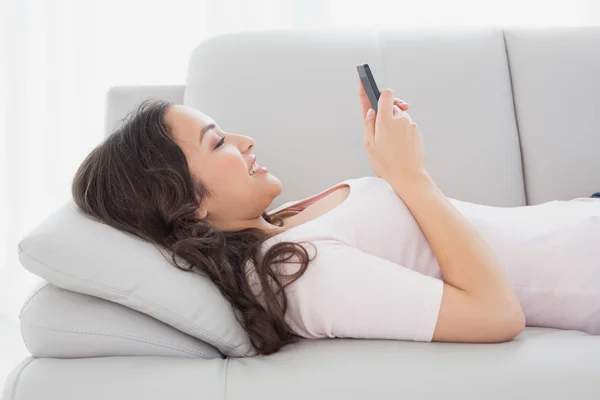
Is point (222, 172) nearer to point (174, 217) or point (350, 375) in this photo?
point (174, 217)

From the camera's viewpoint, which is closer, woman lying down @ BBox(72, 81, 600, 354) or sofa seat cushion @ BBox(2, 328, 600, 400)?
sofa seat cushion @ BBox(2, 328, 600, 400)

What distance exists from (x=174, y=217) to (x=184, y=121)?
20cm

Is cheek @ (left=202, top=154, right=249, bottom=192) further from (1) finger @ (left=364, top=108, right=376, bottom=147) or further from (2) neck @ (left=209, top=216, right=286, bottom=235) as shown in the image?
(1) finger @ (left=364, top=108, right=376, bottom=147)

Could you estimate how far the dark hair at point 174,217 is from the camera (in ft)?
3.73

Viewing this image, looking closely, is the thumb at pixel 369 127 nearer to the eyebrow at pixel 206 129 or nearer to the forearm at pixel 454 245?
the forearm at pixel 454 245

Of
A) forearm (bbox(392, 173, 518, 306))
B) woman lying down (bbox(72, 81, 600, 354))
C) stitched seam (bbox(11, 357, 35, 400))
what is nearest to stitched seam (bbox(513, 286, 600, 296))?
woman lying down (bbox(72, 81, 600, 354))

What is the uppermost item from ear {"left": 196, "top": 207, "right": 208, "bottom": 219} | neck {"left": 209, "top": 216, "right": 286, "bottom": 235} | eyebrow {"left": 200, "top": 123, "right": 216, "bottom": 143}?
eyebrow {"left": 200, "top": 123, "right": 216, "bottom": 143}

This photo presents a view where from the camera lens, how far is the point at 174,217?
4.18 feet

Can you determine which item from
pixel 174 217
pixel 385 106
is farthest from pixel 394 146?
pixel 174 217

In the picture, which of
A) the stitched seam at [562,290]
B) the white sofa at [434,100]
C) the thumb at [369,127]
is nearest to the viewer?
the stitched seam at [562,290]

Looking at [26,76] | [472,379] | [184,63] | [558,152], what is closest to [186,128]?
[472,379]

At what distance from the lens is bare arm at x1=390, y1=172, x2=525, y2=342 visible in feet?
3.51

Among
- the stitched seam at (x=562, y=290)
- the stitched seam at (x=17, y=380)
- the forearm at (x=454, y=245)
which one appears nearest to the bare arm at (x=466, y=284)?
the forearm at (x=454, y=245)

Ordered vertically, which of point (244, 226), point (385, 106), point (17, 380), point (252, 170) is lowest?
point (17, 380)
